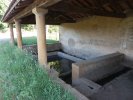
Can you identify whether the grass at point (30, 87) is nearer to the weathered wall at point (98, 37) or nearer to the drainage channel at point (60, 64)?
the drainage channel at point (60, 64)

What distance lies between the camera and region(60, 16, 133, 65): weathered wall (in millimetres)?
7324

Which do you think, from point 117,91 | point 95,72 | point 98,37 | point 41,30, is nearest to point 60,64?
point 98,37

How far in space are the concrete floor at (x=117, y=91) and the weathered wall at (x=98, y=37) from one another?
7.48ft

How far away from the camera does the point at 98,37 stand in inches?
349

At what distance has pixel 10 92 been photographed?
10.4ft

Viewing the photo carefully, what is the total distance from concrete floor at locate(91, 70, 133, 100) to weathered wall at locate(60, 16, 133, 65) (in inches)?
89.8

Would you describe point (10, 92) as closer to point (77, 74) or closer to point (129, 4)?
point (77, 74)

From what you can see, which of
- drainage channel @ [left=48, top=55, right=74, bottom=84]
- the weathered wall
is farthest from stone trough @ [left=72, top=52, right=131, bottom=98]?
drainage channel @ [left=48, top=55, right=74, bottom=84]

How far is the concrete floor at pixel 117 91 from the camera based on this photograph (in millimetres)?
4349

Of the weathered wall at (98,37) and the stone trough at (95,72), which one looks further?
the weathered wall at (98,37)

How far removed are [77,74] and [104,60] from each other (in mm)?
1529

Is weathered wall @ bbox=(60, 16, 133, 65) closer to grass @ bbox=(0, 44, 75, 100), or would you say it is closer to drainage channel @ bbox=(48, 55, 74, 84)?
drainage channel @ bbox=(48, 55, 74, 84)

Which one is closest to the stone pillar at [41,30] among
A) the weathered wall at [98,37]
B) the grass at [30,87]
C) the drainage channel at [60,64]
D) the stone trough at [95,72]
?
the grass at [30,87]

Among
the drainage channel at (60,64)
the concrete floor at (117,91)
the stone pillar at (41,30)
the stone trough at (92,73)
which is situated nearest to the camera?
the concrete floor at (117,91)
